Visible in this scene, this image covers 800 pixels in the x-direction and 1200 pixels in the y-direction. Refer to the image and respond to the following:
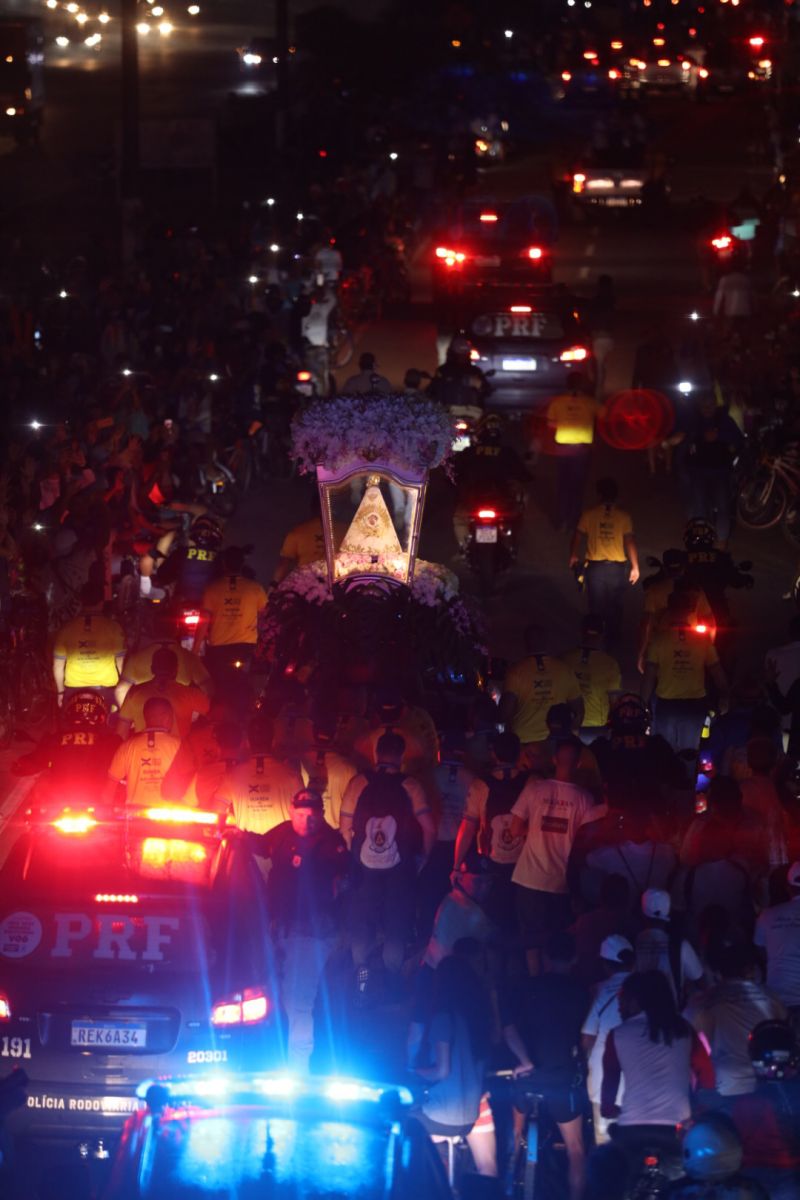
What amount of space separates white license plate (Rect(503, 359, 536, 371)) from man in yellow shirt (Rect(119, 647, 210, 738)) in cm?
1279

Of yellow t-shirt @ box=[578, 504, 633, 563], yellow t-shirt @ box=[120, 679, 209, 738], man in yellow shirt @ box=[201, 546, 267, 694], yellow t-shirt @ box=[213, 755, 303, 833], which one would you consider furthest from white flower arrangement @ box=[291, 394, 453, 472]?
yellow t-shirt @ box=[213, 755, 303, 833]

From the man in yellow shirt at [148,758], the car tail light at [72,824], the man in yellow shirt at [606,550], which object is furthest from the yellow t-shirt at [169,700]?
the man in yellow shirt at [606,550]

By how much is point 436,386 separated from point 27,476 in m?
5.81

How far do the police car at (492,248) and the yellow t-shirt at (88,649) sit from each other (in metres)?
14.6

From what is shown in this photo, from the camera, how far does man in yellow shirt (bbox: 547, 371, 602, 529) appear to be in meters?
20.7

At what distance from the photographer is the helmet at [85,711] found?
13141mm

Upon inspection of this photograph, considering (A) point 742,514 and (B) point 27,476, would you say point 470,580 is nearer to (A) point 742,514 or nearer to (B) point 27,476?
(A) point 742,514

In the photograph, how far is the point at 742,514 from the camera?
73.4 ft

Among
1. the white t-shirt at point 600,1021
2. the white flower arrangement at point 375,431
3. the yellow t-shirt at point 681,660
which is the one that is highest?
the white flower arrangement at point 375,431

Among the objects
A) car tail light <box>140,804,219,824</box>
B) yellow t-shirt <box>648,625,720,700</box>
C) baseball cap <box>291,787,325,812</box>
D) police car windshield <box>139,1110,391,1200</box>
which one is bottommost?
police car windshield <box>139,1110,391,1200</box>

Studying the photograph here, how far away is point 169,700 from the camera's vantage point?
1324cm

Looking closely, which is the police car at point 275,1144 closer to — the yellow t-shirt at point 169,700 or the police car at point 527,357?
the yellow t-shirt at point 169,700

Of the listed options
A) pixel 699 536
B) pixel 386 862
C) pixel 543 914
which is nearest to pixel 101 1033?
pixel 386 862

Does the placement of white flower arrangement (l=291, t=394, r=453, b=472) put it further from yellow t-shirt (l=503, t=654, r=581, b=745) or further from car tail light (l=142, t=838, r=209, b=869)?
car tail light (l=142, t=838, r=209, b=869)
